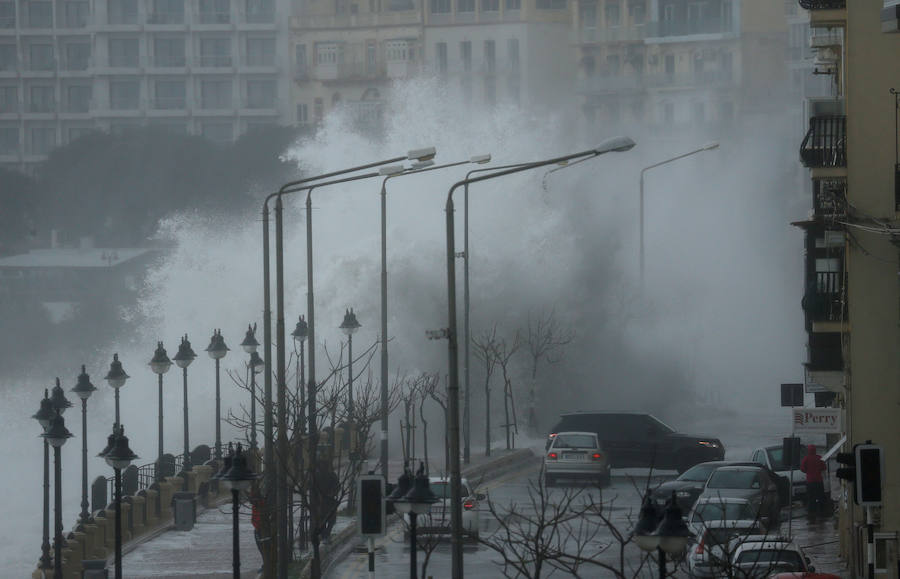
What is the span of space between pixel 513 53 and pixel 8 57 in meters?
38.7

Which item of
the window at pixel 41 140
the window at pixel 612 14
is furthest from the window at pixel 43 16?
the window at pixel 612 14

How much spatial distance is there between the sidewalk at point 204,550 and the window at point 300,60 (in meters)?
94.5

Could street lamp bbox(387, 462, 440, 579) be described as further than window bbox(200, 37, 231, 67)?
No

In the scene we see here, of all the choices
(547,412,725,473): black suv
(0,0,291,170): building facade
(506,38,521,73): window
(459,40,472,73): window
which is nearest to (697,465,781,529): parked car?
(547,412,725,473): black suv

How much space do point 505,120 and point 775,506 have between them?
5641 centimetres

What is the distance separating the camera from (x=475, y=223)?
233 ft

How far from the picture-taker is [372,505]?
2056 cm

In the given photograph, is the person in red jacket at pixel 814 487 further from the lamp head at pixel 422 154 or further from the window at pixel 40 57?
the window at pixel 40 57

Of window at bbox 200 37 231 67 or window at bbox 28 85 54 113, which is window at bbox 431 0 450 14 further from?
window at bbox 28 85 54 113

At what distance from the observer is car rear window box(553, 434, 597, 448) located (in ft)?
129

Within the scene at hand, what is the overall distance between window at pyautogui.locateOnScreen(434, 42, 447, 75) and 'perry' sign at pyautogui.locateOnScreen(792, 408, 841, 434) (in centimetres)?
9426

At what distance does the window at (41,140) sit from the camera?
140 metres

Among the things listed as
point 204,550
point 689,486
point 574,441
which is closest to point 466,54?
point 574,441

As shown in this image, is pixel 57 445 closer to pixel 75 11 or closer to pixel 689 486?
pixel 689 486
